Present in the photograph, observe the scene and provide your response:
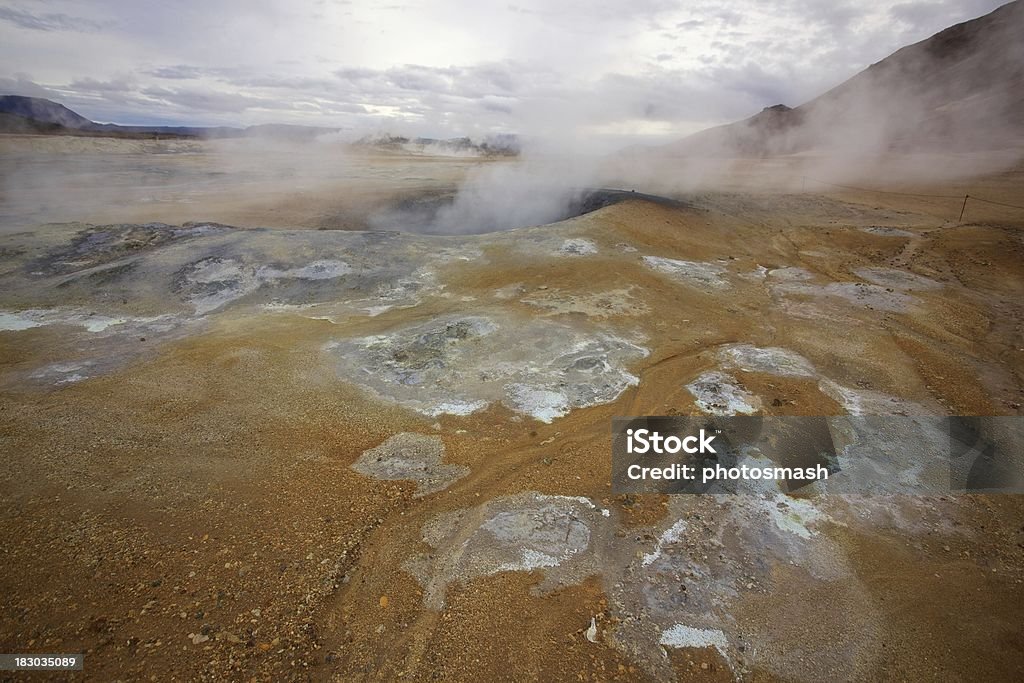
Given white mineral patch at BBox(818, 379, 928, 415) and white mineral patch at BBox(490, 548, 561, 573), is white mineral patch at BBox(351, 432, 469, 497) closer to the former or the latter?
white mineral patch at BBox(490, 548, 561, 573)

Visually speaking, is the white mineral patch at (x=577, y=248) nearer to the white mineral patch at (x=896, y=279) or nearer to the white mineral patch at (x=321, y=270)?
the white mineral patch at (x=321, y=270)

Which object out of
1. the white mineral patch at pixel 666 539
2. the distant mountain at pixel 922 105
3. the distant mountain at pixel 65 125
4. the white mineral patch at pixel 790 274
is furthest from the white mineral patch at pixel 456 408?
the distant mountain at pixel 65 125

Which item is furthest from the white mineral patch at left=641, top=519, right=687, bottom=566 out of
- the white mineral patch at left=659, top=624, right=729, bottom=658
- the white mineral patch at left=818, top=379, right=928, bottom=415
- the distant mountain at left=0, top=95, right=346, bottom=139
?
the distant mountain at left=0, top=95, right=346, bottom=139

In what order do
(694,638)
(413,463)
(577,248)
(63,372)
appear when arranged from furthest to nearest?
(577,248)
(63,372)
(413,463)
(694,638)

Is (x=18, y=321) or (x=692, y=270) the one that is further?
(x=692, y=270)

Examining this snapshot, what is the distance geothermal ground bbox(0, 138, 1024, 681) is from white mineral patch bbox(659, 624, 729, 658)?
0.05 ft

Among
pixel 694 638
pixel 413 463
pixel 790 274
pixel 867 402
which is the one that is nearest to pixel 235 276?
pixel 413 463

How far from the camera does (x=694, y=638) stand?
380 centimetres

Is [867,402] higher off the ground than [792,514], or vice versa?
[867,402]

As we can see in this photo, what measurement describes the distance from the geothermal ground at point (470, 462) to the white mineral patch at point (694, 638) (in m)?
0.02

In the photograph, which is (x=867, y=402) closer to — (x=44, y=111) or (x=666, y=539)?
(x=666, y=539)

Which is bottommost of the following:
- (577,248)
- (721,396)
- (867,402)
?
(721,396)

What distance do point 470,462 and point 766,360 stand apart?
4.94 meters

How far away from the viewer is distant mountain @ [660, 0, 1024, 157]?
33.9 m
